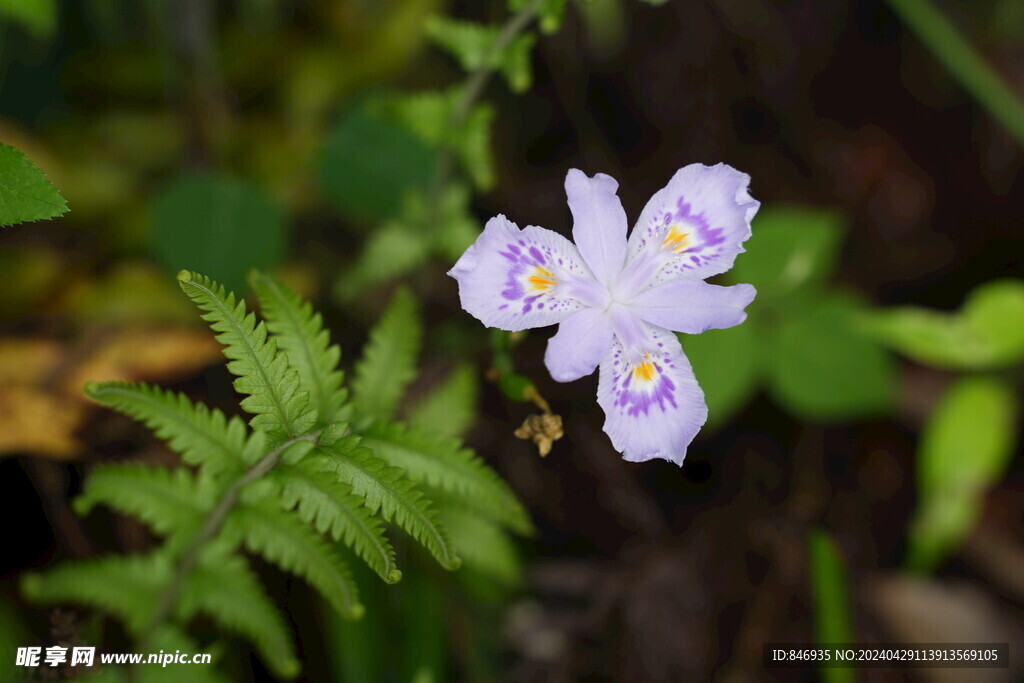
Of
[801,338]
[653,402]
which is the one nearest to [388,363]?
[653,402]

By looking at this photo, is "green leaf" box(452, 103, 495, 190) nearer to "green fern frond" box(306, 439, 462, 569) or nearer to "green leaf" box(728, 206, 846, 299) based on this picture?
"green fern frond" box(306, 439, 462, 569)

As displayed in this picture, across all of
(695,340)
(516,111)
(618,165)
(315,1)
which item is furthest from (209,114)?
(695,340)

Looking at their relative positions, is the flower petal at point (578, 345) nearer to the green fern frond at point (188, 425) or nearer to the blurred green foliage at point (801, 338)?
the green fern frond at point (188, 425)

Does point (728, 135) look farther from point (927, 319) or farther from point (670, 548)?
point (670, 548)

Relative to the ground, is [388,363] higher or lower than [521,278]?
higher

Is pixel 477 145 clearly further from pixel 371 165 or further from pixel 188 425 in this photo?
pixel 188 425

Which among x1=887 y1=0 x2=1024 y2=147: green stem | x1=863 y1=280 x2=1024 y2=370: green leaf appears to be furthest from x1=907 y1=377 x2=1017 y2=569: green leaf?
x1=887 y1=0 x2=1024 y2=147: green stem

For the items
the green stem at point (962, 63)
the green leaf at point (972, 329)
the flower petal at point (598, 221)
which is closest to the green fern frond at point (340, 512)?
the flower petal at point (598, 221)
